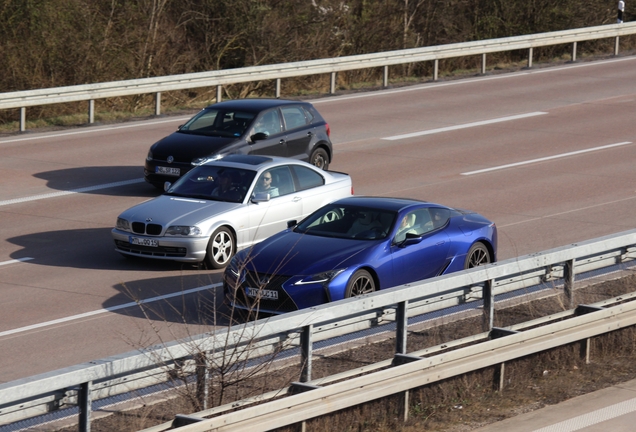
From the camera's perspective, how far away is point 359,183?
20.2 meters

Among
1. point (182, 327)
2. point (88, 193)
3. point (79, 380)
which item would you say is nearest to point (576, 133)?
point (88, 193)

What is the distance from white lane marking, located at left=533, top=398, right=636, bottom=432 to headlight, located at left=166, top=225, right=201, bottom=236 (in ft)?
22.2

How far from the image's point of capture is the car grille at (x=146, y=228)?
584 inches

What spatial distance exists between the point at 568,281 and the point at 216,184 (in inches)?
255

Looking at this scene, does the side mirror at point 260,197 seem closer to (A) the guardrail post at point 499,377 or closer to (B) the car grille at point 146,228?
(B) the car grille at point 146,228

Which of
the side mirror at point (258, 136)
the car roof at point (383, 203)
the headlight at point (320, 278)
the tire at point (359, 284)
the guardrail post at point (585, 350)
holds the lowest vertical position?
the guardrail post at point (585, 350)

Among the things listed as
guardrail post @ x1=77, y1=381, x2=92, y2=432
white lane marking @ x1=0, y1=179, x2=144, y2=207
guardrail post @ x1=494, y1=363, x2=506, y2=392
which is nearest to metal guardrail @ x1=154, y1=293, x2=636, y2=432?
guardrail post @ x1=494, y1=363, x2=506, y2=392

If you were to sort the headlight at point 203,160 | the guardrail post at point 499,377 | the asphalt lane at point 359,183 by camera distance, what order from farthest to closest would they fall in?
the headlight at point 203,160 → the asphalt lane at point 359,183 → the guardrail post at point 499,377

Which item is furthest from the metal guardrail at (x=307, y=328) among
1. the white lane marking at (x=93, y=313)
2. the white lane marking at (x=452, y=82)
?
the white lane marking at (x=452, y=82)

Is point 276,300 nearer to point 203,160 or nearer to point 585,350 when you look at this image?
point 585,350

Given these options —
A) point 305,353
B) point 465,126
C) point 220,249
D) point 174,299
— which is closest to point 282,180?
point 220,249

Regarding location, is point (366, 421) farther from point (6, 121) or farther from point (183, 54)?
point (183, 54)

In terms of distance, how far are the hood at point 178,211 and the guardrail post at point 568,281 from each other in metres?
5.65

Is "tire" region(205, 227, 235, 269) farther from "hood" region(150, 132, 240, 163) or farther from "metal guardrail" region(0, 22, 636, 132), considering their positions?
"metal guardrail" region(0, 22, 636, 132)
